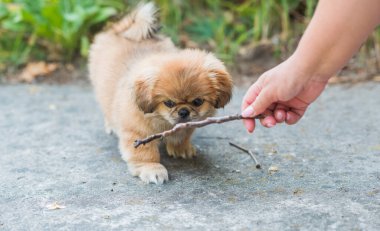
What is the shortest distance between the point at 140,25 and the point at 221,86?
108cm

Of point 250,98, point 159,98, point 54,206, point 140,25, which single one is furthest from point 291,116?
point 140,25

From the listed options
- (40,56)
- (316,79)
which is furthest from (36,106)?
(316,79)

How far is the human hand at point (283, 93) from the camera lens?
234 centimetres

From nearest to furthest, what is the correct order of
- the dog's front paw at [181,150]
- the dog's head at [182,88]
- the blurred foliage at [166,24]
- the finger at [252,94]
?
the finger at [252,94]
the dog's head at [182,88]
the dog's front paw at [181,150]
the blurred foliage at [166,24]

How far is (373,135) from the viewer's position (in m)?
3.57

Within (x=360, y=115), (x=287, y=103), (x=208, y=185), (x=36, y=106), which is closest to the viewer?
(x=287, y=103)

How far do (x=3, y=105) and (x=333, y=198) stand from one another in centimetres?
291

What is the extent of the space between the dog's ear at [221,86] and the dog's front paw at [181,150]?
0.40 meters

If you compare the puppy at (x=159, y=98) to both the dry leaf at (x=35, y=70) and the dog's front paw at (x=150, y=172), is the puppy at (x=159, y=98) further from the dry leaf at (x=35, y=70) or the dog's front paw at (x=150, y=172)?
the dry leaf at (x=35, y=70)

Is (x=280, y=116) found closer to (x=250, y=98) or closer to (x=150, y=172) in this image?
(x=250, y=98)

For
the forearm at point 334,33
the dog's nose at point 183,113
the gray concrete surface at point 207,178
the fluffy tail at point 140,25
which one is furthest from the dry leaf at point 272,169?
the fluffy tail at point 140,25

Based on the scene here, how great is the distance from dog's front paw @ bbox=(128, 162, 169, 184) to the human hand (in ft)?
1.89

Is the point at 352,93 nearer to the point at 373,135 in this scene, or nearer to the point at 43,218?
the point at 373,135

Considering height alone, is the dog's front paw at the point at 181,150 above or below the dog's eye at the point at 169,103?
below
